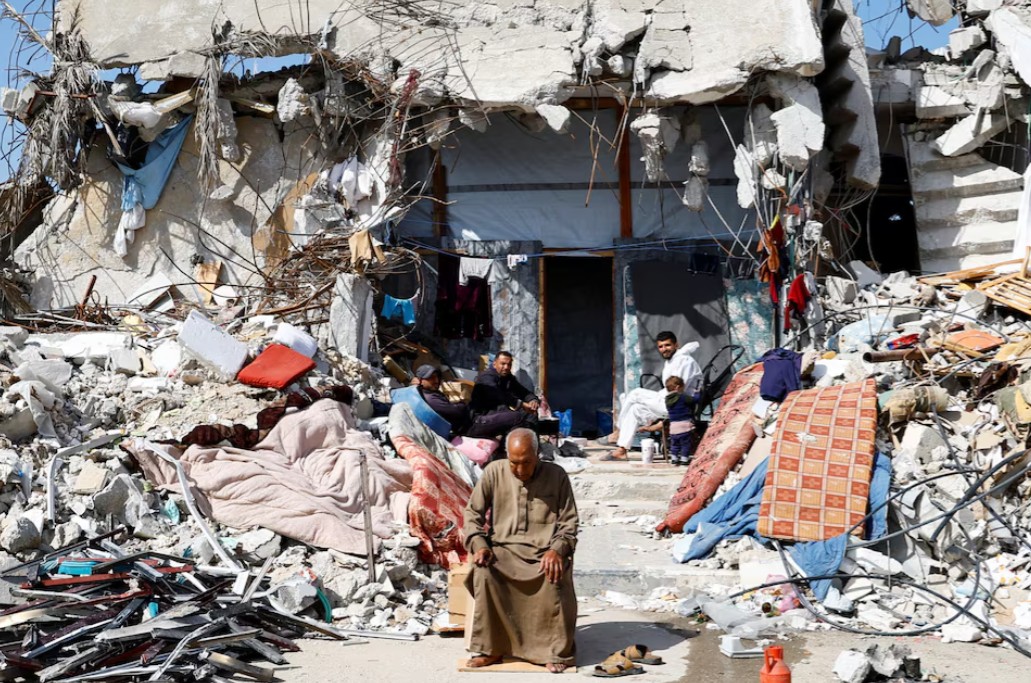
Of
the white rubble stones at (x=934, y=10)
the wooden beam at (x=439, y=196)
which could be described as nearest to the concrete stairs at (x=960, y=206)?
the white rubble stones at (x=934, y=10)

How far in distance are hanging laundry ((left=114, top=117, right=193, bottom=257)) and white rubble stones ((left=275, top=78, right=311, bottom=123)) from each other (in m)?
1.29

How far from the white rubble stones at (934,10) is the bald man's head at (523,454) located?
963 centimetres

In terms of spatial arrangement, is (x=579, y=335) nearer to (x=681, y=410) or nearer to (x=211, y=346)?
(x=681, y=410)

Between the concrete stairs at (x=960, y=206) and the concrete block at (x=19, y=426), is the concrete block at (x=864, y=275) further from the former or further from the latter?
the concrete block at (x=19, y=426)

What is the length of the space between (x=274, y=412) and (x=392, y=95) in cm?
408

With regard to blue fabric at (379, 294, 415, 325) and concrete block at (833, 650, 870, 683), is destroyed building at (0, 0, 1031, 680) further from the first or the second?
concrete block at (833, 650, 870, 683)

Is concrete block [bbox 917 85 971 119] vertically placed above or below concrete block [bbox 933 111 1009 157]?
above

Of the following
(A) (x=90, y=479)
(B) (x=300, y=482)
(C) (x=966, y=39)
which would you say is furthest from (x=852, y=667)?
(C) (x=966, y=39)

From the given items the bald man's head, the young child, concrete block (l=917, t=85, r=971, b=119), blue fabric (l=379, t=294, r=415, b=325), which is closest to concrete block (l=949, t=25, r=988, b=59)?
concrete block (l=917, t=85, r=971, b=119)

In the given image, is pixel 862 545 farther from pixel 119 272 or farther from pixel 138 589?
pixel 119 272

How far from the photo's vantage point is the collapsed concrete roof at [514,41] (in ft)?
41.0

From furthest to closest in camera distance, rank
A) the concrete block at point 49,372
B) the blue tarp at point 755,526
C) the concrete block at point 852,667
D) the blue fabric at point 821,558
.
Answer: the concrete block at point 49,372 < the blue tarp at point 755,526 < the blue fabric at point 821,558 < the concrete block at point 852,667

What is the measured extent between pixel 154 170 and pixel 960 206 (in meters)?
8.74

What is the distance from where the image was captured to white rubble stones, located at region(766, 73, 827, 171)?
488 inches
